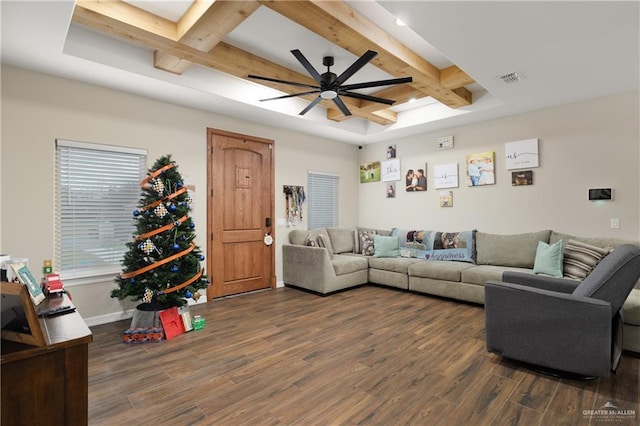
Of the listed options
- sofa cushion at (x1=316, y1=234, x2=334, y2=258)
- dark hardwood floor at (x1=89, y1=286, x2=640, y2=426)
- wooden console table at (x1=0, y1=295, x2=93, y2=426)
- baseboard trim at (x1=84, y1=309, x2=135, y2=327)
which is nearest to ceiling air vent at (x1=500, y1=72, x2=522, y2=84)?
dark hardwood floor at (x1=89, y1=286, x2=640, y2=426)

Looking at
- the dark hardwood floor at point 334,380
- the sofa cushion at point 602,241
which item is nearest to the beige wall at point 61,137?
the dark hardwood floor at point 334,380

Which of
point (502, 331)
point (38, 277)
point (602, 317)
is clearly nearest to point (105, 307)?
point (38, 277)

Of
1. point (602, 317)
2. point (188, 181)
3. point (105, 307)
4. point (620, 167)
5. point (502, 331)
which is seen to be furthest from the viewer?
point (188, 181)

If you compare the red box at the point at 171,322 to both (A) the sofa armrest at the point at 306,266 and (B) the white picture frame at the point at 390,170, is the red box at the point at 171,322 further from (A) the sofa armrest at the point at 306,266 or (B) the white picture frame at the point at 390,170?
(B) the white picture frame at the point at 390,170

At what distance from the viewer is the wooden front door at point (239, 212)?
458 centimetres

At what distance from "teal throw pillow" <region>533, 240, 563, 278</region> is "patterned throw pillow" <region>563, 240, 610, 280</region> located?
0.07 metres

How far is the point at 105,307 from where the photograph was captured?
364cm

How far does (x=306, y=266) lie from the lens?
495 cm

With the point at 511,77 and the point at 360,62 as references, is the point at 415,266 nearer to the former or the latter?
the point at 511,77

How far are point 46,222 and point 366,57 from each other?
359 cm

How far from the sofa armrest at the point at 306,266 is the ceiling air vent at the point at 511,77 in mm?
3087

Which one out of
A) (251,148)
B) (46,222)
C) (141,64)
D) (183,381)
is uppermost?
(141,64)

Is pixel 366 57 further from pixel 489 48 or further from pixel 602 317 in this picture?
pixel 602 317

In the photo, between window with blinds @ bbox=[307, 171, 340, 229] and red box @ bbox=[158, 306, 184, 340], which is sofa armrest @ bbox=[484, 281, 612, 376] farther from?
window with blinds @ bbox=[307, 171, 340, 229]
